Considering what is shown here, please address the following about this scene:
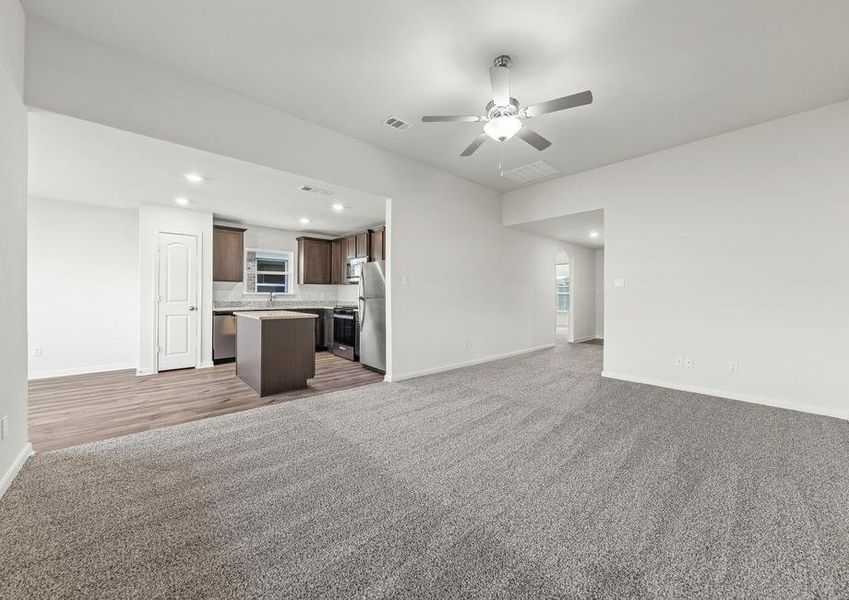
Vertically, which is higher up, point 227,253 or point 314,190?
point 314,190

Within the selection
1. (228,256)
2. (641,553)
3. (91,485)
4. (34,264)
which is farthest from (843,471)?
(34,264)

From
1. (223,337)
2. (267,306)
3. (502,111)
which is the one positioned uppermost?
(502,111)

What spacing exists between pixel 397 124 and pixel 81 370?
5.78 meters

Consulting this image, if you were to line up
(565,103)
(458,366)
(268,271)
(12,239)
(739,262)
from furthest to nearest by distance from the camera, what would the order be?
(268,271)
(458,366)
(739,262)
(565,103)
(12,239)

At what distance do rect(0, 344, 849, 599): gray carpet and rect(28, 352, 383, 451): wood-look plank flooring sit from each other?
1.33 feet

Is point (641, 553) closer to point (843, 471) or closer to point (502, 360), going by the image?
point (843, 471)

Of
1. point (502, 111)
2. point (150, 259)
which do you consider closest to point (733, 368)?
point (502, 111)

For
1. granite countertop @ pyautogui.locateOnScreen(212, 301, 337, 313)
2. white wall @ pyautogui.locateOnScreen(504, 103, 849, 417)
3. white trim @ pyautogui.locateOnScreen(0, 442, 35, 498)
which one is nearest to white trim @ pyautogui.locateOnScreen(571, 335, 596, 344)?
white wall @ pyautogui.locateOnScreen(504, 103, 849, 417)

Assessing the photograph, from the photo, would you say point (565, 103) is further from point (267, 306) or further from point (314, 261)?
point (267, 306)

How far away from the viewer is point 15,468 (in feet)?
6.68

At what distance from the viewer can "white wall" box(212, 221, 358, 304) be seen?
6.39 metres

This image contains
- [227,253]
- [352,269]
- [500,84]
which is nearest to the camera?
[500,84]

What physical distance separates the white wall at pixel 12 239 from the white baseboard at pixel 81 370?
359 cm

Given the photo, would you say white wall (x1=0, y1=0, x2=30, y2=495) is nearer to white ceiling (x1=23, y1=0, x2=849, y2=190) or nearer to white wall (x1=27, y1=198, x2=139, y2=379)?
white ceiling (x1=23, y1=0, x2=849, y2=190)
